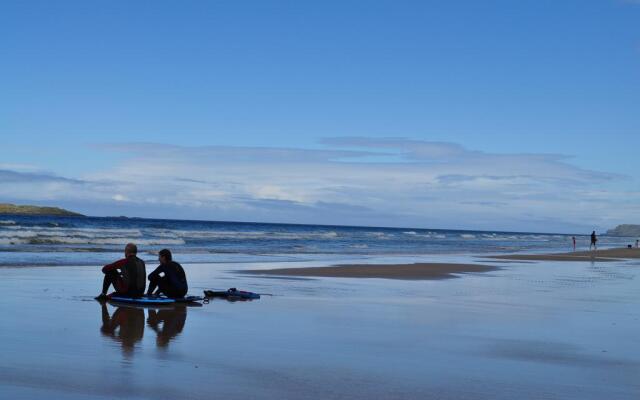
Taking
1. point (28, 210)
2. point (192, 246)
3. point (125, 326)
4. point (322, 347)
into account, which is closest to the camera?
point (322, 347)

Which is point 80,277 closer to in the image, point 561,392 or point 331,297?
point 331,297

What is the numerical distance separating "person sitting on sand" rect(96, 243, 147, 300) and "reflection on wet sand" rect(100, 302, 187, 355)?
49 centimetres

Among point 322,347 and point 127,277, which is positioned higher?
point 127,277

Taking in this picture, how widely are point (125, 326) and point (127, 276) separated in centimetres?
304

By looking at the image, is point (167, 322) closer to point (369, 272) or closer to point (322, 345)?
point (322, 345)

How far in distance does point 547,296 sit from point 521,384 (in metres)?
9.57

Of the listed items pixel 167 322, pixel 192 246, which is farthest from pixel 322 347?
pixel 192 246

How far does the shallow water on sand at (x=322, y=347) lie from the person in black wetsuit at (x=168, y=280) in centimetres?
66

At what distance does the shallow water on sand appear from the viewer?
6.63 metres

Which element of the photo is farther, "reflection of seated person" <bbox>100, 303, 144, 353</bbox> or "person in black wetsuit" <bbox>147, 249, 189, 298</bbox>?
"person in black wetsuit" <bbox>147, 249, 189, 298</bbox>

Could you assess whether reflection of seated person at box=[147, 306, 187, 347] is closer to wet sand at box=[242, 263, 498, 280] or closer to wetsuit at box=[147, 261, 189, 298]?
wetsuit at box=[147, 261, 189, 298]

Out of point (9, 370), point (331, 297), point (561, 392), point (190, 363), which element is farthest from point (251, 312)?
point (561, 392)

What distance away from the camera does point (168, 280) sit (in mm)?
13227

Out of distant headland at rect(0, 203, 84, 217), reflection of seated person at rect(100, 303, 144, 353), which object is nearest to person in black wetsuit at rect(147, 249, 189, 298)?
reflection of seated person at rect(100, 303, 144, 353)
